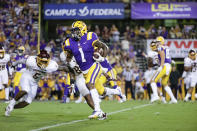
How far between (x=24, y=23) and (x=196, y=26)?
9.24m

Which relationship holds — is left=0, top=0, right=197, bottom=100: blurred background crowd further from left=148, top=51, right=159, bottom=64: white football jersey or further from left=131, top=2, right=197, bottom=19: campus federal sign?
left=148, top=51, right=159, bottom=64: white football jersey

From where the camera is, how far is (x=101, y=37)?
22.7 metres

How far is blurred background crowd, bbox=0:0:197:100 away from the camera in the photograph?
62.8 feet

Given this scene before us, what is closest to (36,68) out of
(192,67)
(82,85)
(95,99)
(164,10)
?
(82,85)

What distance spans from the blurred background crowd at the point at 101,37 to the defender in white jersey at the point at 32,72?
10154 mm

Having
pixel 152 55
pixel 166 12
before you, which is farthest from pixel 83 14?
pixel 152 55

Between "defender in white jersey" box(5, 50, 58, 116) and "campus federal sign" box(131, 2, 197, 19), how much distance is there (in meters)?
15.2

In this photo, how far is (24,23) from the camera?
76.0 feet

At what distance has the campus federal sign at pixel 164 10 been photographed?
894 inches

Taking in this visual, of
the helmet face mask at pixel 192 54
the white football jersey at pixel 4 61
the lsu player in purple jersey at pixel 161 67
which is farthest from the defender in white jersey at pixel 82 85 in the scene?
the helmet face mask at pixel 192 54

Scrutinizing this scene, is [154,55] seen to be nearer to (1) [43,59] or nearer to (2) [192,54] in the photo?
(2) [192,54]

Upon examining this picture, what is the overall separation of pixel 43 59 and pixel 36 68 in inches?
12.3

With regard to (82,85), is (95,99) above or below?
below

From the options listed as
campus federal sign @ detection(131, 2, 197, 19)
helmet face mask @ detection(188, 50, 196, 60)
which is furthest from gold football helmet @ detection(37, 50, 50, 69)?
campus federal sign @ detection(131, 2, 197, 19)
